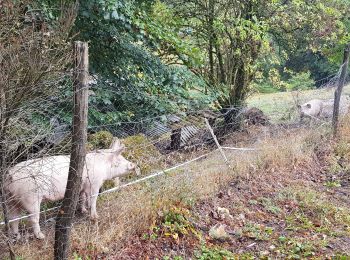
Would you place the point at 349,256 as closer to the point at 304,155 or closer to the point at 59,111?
the point at 304,155

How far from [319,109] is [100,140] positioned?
6708 mm

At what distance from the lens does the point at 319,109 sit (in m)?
11.3

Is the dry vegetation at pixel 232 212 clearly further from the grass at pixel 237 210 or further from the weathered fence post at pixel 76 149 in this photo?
the weathered fence post at pixel 76 149

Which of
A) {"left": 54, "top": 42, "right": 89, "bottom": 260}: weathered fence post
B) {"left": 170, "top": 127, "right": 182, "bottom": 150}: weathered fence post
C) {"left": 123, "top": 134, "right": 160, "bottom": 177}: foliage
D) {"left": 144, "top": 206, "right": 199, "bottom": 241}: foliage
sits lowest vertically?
{"left": 170, "top": 127, "right": 182, "bottom": 150}: weathered fence post

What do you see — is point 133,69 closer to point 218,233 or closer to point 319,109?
point 218,233

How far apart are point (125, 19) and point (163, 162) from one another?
2.81 metres

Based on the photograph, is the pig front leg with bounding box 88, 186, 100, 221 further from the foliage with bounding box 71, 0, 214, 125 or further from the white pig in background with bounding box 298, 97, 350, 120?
the white pig in background with bounding box 298, 97, 350, 120

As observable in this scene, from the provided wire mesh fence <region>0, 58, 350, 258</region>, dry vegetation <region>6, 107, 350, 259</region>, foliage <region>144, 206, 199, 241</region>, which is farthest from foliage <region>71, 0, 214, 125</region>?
foliage <region>144, 206, 199, 241</region>

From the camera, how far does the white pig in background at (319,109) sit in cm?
1098

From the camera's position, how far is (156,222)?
520cm

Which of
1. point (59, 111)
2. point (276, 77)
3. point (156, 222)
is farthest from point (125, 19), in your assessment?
point (276, 77)

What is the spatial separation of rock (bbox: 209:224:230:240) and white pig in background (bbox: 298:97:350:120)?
6.34 m

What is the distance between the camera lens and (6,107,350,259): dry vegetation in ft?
15.7

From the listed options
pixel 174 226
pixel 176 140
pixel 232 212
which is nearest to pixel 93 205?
pixel 174 226
